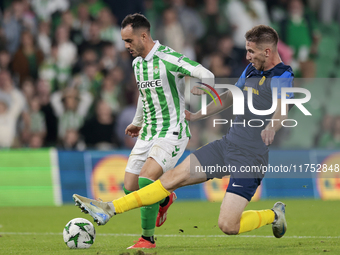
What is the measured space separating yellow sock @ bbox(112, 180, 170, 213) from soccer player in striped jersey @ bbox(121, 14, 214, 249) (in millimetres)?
337

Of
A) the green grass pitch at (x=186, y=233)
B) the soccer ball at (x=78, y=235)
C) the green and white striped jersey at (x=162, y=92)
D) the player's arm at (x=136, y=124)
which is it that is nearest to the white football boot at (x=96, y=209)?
the green grass pitch at (x=186, y=233)

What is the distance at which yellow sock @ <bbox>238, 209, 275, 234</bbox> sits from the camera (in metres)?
5.23

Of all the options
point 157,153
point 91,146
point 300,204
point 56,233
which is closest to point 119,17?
point 91,146

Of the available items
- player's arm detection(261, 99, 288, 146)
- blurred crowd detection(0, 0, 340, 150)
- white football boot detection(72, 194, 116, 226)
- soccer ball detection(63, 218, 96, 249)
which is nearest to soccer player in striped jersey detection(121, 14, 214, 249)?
soccer ball detection(63, 218, 96, 249)

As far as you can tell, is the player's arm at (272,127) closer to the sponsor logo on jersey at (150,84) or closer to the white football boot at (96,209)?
the sponsor logo on jersey at (150,84)

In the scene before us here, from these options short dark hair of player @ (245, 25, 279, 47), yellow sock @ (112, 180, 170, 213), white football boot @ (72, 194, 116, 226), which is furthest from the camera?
short dark hair of player @ (245, 25, 279, 47)

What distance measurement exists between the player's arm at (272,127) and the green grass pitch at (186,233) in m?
1.08

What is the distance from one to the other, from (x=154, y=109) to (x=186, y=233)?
1970 millimetres

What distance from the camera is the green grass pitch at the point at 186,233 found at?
17.2ft

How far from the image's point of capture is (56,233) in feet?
23.3

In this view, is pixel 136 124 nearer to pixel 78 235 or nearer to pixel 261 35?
pixel 78 235

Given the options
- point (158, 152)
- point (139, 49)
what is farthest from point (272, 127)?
point (139, 49)

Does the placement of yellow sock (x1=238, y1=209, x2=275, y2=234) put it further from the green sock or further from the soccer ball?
the soccer ball

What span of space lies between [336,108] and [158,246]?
6.91m
